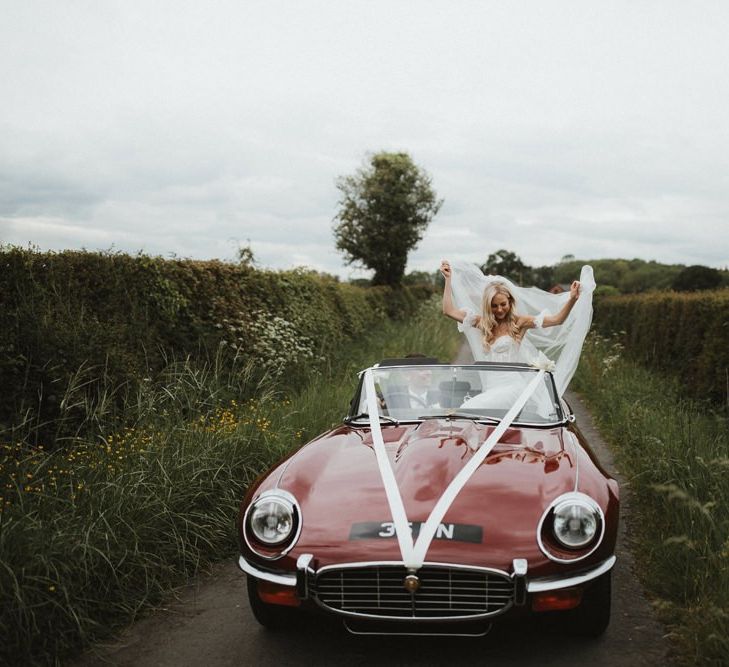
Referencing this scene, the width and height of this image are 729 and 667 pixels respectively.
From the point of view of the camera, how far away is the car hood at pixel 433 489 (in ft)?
10.7

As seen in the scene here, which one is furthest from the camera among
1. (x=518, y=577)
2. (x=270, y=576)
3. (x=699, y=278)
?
(x=699, y=278)

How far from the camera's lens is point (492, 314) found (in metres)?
7.52

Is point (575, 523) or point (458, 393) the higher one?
point (458, 393)

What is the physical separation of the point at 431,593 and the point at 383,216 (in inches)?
1202

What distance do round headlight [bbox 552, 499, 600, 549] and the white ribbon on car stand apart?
0.51 meters

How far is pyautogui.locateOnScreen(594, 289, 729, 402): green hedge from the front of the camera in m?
9.07

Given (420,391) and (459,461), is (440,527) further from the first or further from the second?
(420,391)

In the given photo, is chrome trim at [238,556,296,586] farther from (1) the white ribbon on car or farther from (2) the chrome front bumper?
(1) the white ribbon on car

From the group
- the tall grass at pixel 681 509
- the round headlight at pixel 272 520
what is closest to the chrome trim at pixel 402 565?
the round headlight at pixel 272 520

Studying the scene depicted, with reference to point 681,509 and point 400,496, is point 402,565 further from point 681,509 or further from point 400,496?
point 681,509

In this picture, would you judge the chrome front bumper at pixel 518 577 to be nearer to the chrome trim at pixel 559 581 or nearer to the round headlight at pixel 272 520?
the chrome trim at pixel 559 581

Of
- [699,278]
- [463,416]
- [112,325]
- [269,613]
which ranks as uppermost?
[699,278]

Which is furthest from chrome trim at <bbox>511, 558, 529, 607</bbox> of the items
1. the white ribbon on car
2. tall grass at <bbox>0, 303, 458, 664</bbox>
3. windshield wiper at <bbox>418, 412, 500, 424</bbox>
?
tall grass at <bbox>0, 303, 458, 664</bbox>

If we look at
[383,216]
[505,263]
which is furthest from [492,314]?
[505,263]
